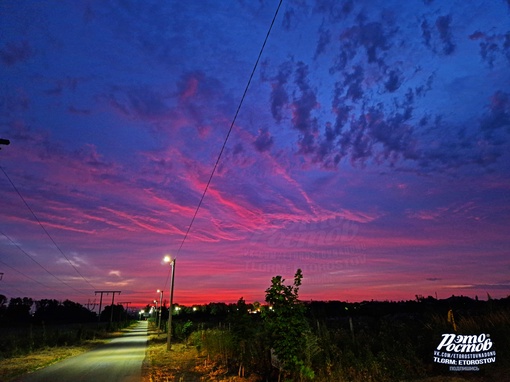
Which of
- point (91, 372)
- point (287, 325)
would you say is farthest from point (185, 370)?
point (287, 325)

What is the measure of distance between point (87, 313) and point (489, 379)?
598 feet

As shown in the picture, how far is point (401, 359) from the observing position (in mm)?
10688

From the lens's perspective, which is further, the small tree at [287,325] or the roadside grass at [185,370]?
the roadside grass at [185,370]

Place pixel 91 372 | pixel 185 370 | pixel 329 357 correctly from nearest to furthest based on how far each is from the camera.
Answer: pixel 329 357, pixel 91 372, pixel 185 370

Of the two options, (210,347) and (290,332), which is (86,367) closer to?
(210,347)

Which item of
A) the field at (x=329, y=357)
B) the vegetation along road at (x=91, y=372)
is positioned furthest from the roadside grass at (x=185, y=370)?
the vegetation along road at (x=91, y=372)

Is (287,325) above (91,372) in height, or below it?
above

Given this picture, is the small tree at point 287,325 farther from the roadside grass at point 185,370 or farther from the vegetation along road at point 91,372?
the vegetation along road at point 91,372

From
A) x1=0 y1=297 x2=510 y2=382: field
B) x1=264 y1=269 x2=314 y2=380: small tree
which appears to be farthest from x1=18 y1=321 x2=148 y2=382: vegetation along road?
x1=264 y1=269 x2=314 y2=380: small tree

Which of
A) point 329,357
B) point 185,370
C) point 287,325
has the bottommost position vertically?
point 185,370

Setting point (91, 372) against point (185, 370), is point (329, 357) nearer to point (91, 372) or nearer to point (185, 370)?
point (185, 370)

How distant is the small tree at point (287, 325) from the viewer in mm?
9125

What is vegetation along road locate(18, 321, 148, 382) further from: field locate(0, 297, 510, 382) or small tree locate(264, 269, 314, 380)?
small tree locate(264, 269, 314, 380)

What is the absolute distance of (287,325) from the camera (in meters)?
9.28
